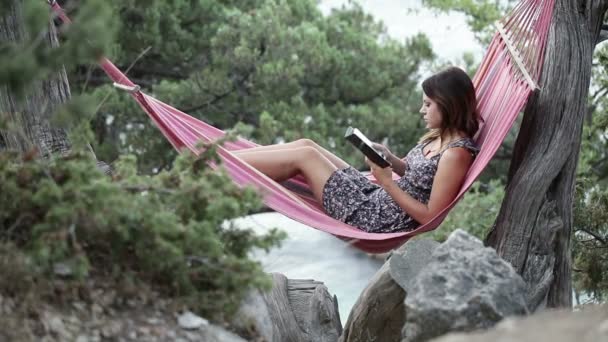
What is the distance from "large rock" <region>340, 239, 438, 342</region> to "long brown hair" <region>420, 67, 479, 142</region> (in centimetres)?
50

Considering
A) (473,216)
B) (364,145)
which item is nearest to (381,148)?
(364,145)

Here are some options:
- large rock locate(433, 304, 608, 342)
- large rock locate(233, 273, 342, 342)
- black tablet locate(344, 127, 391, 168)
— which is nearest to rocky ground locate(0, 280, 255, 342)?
large rock locate(433, 304, 608, 342)

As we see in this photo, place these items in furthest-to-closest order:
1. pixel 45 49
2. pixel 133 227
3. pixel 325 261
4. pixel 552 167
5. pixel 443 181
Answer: pixel 325 261, pixel 443 181, pixel 552 167, pixel 133 227, pixel 45 49

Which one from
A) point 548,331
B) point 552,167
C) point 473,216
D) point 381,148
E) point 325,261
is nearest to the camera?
point 548,331

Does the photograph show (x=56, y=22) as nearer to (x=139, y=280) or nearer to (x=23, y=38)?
(x=23, y=38)

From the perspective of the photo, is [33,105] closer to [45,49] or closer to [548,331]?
[45,49]

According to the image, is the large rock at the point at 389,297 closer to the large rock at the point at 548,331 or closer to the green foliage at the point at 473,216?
the large rock at the point at 548,331

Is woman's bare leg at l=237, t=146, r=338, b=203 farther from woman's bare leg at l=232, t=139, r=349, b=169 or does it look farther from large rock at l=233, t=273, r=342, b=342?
large rock at l=233, t=273, r=342, b=342

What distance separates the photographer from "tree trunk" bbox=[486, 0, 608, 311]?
10.2 ft

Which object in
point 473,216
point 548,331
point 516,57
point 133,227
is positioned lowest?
point 548,331

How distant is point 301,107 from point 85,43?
4565mm

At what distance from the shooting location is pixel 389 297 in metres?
3.02

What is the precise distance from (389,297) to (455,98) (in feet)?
2.42

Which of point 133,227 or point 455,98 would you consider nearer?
point 133,227
